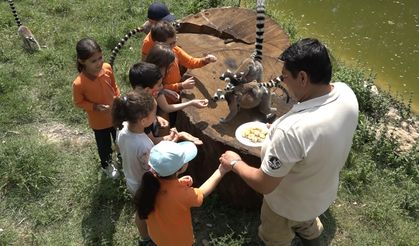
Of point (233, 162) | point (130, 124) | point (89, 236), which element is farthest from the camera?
point (89, 236)

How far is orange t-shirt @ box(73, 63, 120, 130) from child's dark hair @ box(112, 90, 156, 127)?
870 mm

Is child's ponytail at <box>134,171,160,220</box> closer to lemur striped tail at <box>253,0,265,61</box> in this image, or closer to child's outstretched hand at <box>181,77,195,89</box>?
child's outstretched hand at <box>181,77,195,89</box>

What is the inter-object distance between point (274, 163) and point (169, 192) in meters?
0.76

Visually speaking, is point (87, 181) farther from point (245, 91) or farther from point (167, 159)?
point (167, 159)

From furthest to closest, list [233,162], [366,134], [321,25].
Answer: [321,25] → [366,134] → [233,162]

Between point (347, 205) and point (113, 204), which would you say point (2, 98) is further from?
point (347, 205)

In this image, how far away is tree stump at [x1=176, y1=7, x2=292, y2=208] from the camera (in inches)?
161

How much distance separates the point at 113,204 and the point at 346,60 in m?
5.20

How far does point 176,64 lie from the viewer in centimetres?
443

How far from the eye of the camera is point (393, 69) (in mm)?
7711

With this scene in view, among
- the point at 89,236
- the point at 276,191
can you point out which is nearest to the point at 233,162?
the point at 276,191

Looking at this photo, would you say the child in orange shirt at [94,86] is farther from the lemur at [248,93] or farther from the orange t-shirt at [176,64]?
the lemur at [248,93]

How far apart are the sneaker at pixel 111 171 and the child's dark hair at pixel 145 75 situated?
1.27 meters

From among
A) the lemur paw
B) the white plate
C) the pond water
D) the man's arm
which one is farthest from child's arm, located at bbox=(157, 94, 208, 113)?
the pond water
